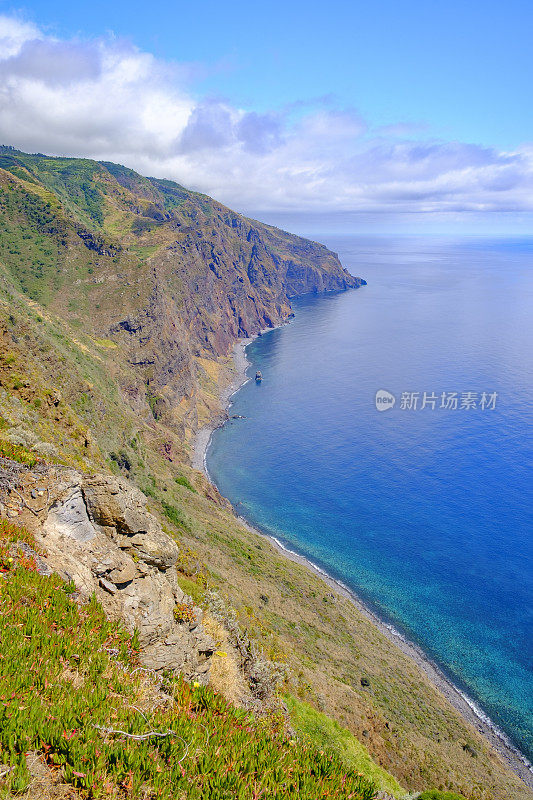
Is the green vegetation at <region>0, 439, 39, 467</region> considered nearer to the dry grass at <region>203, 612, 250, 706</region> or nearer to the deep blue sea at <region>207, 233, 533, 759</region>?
the dry grass at <region>203, 612, 250, 706</region>

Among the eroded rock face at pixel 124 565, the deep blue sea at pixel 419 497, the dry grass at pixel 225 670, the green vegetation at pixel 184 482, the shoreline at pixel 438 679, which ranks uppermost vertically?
the eroded rock face at pixel 124 565

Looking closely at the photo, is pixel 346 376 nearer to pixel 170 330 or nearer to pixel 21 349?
pixel 170 330

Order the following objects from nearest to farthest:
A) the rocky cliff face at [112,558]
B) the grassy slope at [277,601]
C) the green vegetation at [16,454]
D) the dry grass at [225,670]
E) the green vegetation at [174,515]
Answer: the rocky cliff face at [112,558], the green vegetation at [16,454], the dry grass at [225,670], the grassy slope at [277,601], the green vegetation at [174,515]

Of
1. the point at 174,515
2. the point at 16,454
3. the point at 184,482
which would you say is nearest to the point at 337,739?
the point at 16,454

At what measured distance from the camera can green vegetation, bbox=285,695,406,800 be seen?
81.5ft

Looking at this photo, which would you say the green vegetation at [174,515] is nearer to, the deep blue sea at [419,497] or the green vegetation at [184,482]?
the green vegetation at [184,482]

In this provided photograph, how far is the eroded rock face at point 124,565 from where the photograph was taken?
554 inches

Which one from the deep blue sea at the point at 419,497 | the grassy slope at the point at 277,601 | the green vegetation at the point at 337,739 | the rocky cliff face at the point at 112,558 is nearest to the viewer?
the rocky cliff face at the point at 112,558

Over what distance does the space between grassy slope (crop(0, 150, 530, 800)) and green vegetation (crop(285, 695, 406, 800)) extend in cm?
241

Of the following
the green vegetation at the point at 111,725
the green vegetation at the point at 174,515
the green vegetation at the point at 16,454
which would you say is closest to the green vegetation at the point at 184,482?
the green vegetation at the point at 174,515

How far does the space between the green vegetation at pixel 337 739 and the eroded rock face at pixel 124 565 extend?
12.7 metres

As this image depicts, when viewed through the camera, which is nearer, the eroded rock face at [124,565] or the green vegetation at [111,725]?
the green vegetation at [111,725]

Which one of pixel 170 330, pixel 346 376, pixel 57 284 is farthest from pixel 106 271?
pixel 346 376

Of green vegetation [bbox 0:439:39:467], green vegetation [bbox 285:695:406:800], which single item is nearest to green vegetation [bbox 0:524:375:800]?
green vegetation [bbox 0:439:39:467]
